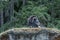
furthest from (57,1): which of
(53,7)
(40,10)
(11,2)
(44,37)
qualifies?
(44,37)

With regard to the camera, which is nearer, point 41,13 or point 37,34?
point 37,34

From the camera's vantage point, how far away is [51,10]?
18375mm

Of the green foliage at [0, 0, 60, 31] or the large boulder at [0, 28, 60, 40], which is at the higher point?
the large boulder at [0, 28, 60, 40]

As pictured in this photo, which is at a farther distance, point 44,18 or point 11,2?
point 11,2

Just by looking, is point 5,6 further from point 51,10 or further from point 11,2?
point 51,10

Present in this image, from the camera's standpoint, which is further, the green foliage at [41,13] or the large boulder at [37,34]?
the green foliage at [41,13]

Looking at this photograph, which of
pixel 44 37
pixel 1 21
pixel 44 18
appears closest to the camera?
pixel 44 37

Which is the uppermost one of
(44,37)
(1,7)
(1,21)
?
(44,37)

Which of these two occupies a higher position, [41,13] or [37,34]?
[37,34]

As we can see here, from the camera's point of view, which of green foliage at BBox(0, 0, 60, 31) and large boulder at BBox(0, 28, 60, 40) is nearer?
large boulder at BBox(0, 28, 60, 40)

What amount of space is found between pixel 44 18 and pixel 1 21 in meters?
4.87

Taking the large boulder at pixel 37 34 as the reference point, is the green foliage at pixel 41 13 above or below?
below

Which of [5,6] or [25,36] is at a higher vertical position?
[25,36]

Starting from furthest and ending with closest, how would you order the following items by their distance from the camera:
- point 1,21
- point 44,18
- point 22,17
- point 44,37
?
point 1,21, point 22,17, point 44,18, point 44,37
